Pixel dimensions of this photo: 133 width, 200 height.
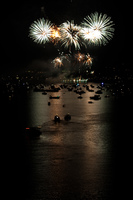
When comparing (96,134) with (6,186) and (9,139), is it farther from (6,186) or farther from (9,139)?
(6,186)

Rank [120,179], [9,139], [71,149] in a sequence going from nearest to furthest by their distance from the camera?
[120,179] → [71,149] → [9,139]

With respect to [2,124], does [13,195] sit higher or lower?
lower

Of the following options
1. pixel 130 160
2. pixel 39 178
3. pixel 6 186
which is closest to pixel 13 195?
pixel 6 186

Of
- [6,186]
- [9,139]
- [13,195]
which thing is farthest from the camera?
[9,139]

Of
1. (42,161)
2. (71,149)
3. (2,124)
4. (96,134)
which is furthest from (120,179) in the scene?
(2,124)

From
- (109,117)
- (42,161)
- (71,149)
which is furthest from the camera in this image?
(109,117)

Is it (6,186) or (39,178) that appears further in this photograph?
(39,178)

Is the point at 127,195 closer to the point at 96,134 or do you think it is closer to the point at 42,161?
the point at 42,161

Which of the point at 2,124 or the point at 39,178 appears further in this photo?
the point at 2,124

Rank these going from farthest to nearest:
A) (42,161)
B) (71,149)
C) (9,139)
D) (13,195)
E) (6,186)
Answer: (9,139)
(71,149)
(42,161)
(6,186)
(13,195)
